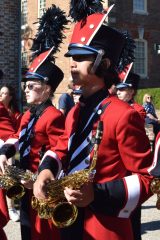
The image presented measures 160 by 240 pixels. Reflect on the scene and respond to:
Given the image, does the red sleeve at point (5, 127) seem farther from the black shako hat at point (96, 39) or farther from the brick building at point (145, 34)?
the brick building at point (145, 34)

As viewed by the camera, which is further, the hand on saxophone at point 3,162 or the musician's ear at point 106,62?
the hand on saxophone at point 3,162

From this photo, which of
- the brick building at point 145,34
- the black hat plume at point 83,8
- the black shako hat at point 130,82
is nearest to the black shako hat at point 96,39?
the black hat plume at point 83,8

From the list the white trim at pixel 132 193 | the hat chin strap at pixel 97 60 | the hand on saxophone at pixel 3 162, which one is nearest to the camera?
the white trim at pixel 132 193

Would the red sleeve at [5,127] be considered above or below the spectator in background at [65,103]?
above

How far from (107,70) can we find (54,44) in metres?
2.28

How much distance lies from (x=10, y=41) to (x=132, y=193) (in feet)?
49.1

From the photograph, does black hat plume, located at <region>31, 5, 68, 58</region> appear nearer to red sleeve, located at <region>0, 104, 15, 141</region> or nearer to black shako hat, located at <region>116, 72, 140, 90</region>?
red sleeve, located at <region>0, 104, 15, 141</region>

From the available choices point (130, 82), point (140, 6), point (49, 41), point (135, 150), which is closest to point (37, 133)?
point (49, 41)

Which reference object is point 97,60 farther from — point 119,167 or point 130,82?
point 130,82

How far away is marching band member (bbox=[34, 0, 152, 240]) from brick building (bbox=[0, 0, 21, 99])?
46.2 ft

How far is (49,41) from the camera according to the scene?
5.08 m

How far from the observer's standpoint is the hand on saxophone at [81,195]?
2.44 m

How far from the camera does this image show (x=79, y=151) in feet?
9.33

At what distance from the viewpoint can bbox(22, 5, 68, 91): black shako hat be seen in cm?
466
